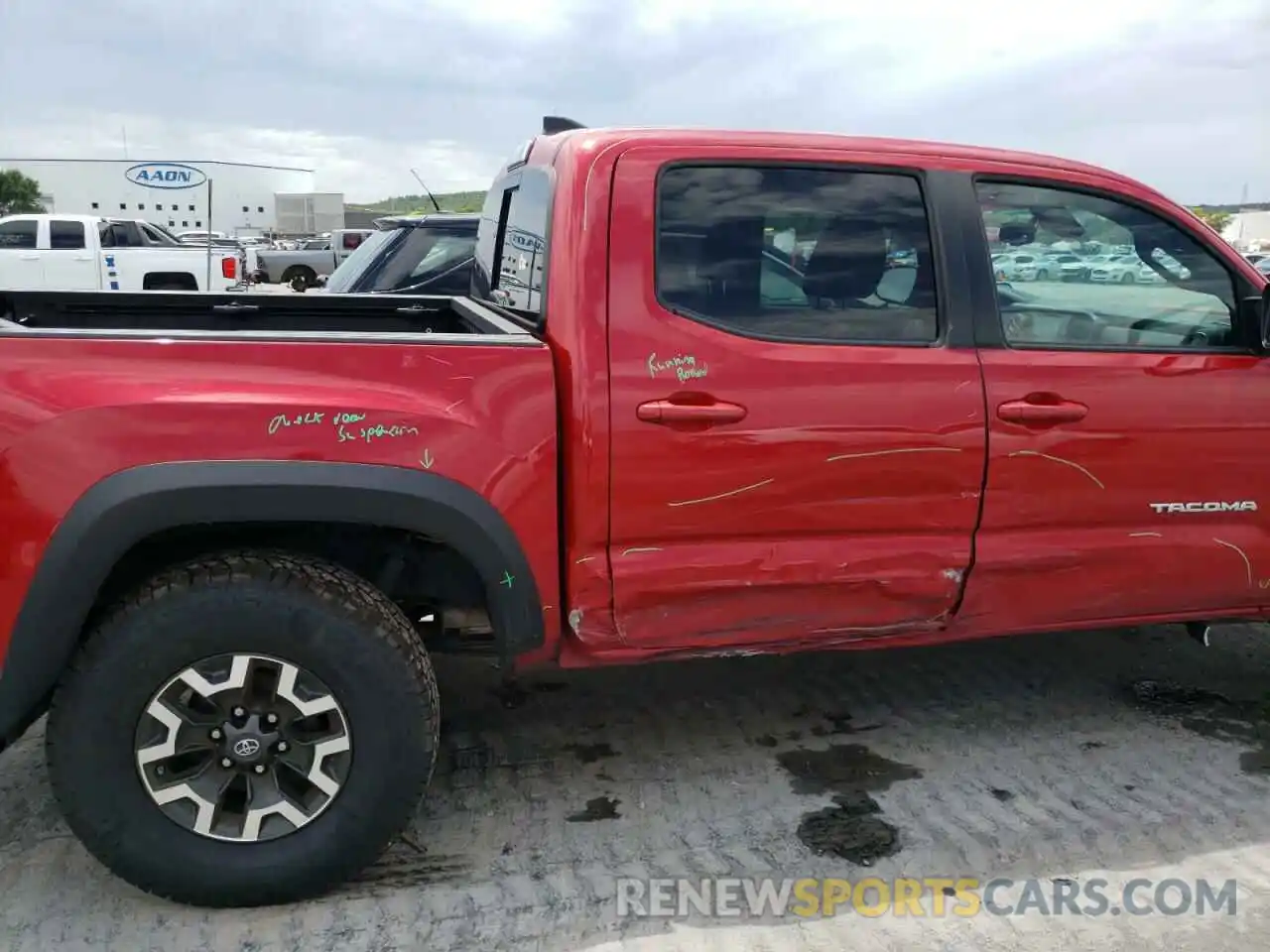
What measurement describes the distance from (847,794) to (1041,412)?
1296 mm

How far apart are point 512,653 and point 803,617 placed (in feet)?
2.74

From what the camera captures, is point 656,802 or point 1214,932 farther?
point 656,802

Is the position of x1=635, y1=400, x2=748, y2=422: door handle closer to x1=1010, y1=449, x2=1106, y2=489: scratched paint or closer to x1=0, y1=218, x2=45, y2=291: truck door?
x1=1010, y1=449, x2=1106, y2=489: scratched paint

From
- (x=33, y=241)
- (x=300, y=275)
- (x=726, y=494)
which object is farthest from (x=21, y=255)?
(x=726, y=494)

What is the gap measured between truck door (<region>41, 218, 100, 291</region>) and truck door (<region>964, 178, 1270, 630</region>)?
15.5m

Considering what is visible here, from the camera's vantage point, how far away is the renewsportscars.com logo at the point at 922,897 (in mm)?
2545

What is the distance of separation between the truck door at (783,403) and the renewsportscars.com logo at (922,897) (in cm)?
65

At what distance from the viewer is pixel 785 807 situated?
3.01 meters

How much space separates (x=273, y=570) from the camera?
244 cm

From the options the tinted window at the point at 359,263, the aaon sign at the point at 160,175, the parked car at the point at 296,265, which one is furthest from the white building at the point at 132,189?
the tinted window at the point at 359,263

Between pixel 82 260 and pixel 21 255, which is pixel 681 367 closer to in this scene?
pixel 82 260

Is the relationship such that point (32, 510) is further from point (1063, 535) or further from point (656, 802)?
point (1063, 535)

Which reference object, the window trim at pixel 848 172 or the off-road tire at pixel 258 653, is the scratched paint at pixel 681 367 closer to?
the window trim at pixel 848 172

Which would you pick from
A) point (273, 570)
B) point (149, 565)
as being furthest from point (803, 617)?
point (149, 565)
